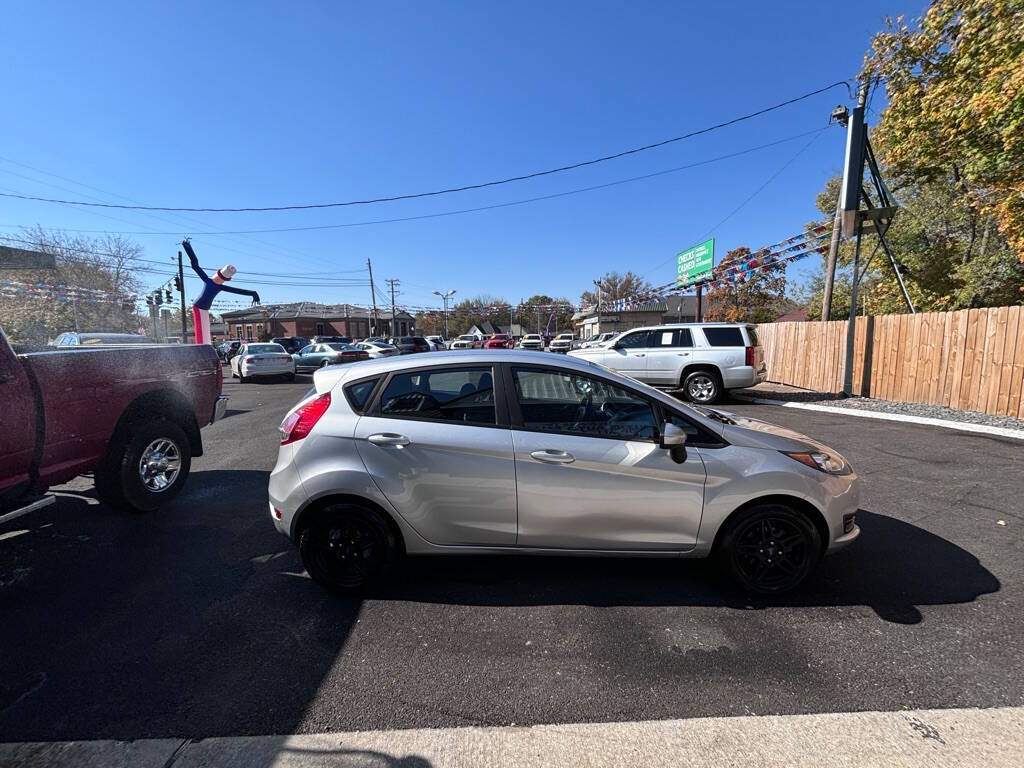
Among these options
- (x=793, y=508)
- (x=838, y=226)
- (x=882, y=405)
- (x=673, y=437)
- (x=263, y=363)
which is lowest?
(x=882, y=405)

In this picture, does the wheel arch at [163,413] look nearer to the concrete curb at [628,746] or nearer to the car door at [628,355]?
the concrete curb at [628,746]

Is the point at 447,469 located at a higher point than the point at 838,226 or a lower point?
lower

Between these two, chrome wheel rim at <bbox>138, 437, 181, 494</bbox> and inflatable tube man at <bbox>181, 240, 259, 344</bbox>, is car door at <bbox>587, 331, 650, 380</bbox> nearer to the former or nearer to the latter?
chrome wheel rim at <bbox>138, 437, 181, 494</bbox>

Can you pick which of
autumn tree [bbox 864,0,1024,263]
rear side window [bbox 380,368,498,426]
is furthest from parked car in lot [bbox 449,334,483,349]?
rear side window [bbox 380,368,498,426]

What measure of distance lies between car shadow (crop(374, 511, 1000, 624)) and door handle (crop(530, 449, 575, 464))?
0.94 m

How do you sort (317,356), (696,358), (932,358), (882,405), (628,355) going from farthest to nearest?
(317,356), (628,355), (696,358), (882,405), (932,358)

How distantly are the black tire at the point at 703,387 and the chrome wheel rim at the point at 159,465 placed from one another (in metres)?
10.00

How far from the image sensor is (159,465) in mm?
4688

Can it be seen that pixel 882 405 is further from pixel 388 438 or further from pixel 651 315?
pixel 651 315

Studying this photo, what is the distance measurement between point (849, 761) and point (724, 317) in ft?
162

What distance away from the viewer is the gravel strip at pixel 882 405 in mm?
8219

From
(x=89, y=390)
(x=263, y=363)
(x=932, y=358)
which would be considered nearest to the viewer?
(x=89, y=390)

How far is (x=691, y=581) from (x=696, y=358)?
8.52 metres

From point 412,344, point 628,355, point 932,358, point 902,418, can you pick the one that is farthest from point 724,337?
point 412,344
